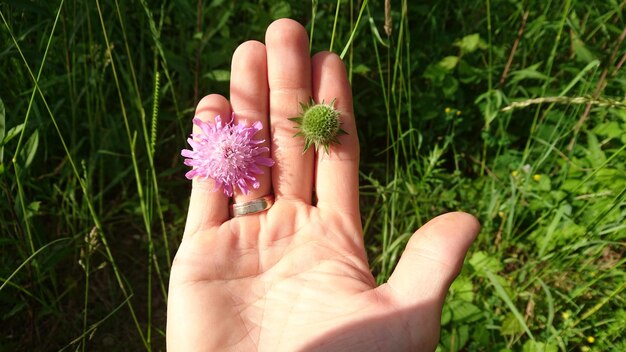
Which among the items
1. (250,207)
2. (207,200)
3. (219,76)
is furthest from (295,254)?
(219,76)

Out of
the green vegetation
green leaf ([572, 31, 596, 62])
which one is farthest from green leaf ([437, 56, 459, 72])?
green leaf ([572, 31, 596, 62])

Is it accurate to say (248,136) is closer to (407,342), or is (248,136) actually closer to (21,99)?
(407,342)

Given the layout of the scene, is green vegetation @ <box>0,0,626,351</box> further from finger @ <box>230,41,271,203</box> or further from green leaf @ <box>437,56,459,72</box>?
finger @ <box>230,41,271,203</box>

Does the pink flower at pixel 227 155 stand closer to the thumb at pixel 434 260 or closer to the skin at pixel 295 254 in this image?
the skin at pixel 295 254

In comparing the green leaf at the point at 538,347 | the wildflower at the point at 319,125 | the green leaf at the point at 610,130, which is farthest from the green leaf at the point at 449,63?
the green leaf at the point at 538,347

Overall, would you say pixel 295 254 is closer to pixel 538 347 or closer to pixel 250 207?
pixel 250 207

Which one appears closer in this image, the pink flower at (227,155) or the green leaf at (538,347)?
the pink flower at (227,155)

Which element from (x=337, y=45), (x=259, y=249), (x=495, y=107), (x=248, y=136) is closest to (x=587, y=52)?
(x=495, y=107)
